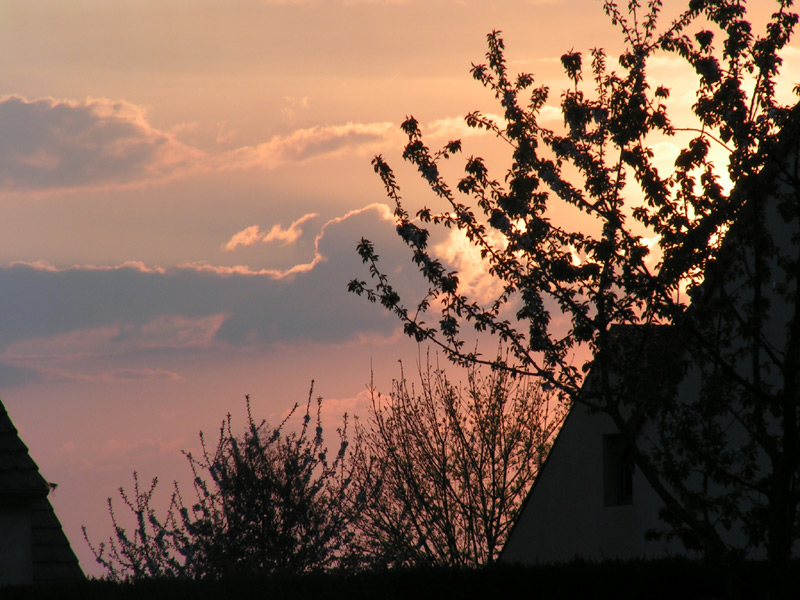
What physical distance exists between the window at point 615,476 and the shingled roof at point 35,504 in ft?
38.2

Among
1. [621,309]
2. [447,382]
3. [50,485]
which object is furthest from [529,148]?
[447,382]

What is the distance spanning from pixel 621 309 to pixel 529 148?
2.51 meters

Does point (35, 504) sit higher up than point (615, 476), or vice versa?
point (615, 476)

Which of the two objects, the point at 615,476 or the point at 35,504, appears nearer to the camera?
the point at 35,504

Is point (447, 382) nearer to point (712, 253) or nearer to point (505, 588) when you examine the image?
point (505, 588)

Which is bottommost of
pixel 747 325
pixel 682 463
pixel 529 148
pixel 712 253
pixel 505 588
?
pixel 505 588

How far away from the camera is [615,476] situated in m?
22.2

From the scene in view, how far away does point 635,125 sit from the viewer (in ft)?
40.1

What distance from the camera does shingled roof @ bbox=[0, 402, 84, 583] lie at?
13.2 meters

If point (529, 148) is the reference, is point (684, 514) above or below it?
below

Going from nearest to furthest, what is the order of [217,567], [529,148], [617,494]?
Result: [529,148]
[217,567]
[617,494]

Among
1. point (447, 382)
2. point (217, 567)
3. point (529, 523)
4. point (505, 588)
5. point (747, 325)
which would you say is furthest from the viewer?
point (447, 382)

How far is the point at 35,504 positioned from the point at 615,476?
12714 mm

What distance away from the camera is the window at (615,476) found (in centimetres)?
2188
